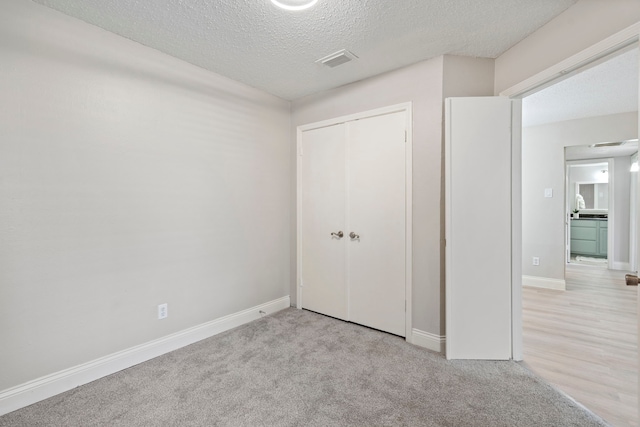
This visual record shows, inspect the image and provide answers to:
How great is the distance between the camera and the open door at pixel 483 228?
6.98 feet

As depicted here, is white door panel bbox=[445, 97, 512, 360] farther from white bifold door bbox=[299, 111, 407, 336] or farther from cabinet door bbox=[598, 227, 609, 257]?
cabinet door bbox=[598, 227, 609, 257]

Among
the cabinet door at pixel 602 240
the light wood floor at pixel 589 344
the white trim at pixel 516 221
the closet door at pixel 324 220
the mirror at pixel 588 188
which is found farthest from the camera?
the mirror at pixel 588 188

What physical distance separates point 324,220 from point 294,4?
1.96 metres

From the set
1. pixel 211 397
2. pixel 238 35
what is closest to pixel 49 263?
pixel 211 397

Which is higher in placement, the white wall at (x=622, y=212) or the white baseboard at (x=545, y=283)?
the white wall at (x=622, y=212)

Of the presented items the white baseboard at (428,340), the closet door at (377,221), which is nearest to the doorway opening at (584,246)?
the white baseboard at (428,340)

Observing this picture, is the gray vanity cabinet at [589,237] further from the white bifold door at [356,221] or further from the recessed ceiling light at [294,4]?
the recessed ceiling light at [294,4]

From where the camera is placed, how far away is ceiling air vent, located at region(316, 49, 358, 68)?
2257mm

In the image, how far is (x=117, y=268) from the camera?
2.04 metres

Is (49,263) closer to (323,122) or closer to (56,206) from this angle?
(56,206)

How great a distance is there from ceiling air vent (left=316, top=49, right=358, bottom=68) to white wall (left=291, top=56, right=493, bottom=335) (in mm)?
501

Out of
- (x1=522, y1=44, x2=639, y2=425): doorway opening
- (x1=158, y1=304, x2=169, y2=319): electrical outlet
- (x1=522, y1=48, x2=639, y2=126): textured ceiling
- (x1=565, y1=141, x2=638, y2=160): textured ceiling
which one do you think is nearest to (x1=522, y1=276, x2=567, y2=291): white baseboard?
(x1=522, y1=44, x2=639, y2=425): doorway opening

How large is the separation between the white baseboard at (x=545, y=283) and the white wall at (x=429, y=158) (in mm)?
2974

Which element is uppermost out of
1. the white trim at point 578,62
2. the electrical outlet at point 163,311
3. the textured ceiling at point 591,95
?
the textured ceiling at point 591,95
